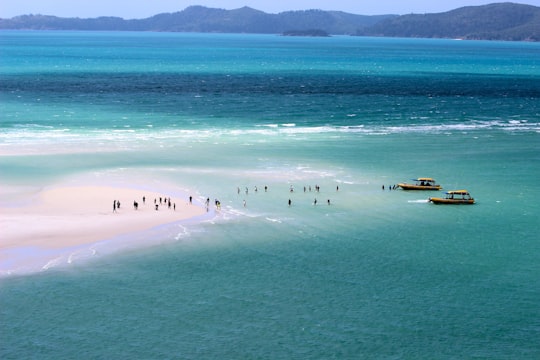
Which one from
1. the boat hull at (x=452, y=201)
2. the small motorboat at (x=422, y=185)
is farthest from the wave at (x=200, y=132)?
the boat hull at (x=452, y=201)

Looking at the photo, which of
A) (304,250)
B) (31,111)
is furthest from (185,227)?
(31,111)

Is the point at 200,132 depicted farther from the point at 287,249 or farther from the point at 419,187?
the point at 287,249

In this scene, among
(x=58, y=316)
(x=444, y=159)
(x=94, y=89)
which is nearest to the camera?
(x=58, y=316)

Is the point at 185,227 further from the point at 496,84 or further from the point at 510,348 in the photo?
the point at 496,84

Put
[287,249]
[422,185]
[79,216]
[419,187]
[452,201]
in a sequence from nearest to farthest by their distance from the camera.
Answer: [287,249]
[79,216]
[452,201]
[419,187]
[422,185]

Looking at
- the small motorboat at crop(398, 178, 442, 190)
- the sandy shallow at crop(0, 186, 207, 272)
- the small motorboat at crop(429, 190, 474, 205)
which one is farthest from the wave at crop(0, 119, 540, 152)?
the small motorboat at crop(429, 190, 474, 205)

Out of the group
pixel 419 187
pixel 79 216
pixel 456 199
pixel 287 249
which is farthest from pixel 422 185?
pixel 79 216

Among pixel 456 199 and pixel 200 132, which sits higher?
pixel 456 199
